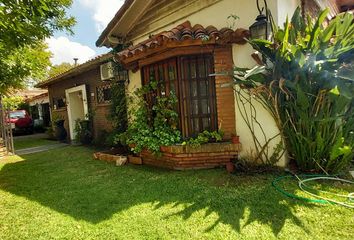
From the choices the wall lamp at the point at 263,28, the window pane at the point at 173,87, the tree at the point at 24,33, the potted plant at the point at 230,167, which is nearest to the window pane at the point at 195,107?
the window pane at the point at 173,87

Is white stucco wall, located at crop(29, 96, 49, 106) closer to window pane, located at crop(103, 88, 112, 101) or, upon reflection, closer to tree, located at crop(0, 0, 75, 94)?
window pane, located at crop(103, 88, 112, 101)

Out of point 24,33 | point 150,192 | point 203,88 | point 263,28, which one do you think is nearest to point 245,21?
point 263,28

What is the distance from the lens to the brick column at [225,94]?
19.5 ft

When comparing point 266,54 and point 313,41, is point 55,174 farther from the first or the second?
point 313,41

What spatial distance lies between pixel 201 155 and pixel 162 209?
2242mm

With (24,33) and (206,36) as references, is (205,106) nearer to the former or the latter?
(206,36)

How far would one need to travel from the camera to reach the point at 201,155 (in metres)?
6.00

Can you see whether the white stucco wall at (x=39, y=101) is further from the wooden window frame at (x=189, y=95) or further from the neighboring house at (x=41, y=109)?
the wooden window frame at (x=189, y=95)

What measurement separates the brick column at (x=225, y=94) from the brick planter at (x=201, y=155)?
14.9 inches

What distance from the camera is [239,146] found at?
5.89 metres

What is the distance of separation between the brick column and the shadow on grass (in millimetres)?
1203

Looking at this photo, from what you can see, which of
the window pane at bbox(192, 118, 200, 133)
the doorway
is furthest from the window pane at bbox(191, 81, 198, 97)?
the doorway

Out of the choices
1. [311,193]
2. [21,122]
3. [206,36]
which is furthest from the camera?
[21,122]

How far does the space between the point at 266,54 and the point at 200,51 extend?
5.45 ft
